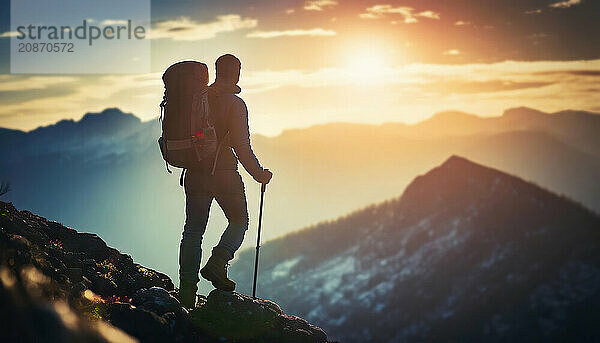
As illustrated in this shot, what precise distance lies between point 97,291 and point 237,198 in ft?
10.00

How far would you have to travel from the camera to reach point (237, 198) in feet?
35.4

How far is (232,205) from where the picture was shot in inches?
426

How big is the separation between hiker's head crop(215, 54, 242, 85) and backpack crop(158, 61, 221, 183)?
471mm

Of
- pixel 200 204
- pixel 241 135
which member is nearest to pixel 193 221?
pixel 200 204

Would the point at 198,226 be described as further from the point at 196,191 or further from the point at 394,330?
the point at 394,330

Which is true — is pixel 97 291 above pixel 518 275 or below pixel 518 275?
above

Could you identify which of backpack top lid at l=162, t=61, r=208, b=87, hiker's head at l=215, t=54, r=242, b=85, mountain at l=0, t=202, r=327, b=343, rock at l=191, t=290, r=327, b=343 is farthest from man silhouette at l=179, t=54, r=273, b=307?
mountain at l=0, t=202, r=327, b=343

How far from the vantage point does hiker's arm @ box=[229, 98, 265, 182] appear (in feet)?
34.3

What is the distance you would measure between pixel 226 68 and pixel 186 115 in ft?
4.10

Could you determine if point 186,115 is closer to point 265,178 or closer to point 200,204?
point 200,204

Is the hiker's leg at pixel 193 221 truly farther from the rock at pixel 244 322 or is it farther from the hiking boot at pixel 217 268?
the rock at pixel 244 322

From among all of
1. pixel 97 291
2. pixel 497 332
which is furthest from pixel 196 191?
pixel 497 332

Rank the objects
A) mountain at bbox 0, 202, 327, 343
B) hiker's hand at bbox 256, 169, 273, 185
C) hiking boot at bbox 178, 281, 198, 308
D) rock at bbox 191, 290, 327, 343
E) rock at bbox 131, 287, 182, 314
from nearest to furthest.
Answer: mountain at bbox 0, 202, 327, 343
rock at bbox 131, 287, 182, 314
rock at bbox 191, 290, 327, 343
hiking boot at bbox 178, 281, 198, 308
hiker's hand at bbox 256, 169, 273, 185

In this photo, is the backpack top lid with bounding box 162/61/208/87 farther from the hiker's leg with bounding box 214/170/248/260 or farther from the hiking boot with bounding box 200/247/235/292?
the hiking boot with bounding box 200/247/235/292
